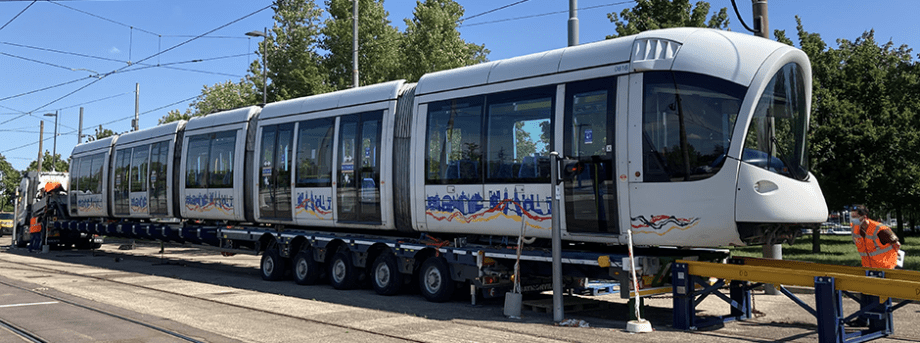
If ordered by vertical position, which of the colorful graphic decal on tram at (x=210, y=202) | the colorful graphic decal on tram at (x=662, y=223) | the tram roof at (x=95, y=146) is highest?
the tram roof at (x=95, y=146)

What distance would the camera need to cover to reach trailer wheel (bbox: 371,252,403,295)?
548 inches

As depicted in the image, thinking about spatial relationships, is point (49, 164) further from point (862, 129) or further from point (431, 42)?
point (862, 129)

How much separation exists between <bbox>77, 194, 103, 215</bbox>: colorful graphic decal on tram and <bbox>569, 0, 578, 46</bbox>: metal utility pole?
55.8ft

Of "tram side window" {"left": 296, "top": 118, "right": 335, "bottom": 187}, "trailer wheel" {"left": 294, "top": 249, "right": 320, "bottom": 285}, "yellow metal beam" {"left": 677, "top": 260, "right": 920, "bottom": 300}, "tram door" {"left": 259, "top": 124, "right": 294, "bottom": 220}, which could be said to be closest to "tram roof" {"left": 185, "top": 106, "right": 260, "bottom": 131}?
"tram door" {"left": 259, "top": 124, "right": 294, "bottom": 220}

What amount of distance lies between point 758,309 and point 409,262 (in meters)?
5.70

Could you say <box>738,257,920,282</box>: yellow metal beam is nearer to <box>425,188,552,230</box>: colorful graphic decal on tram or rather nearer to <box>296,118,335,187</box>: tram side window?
<box>425,188,552,230</box>: colorful graphic decal on tram

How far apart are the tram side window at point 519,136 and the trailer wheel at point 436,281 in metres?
1.94

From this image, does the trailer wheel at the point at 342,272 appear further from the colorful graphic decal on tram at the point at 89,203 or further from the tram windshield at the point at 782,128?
the colorful graphic decal on tram at the point at 89,203

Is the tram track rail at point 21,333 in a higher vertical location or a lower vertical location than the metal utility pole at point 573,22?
lower

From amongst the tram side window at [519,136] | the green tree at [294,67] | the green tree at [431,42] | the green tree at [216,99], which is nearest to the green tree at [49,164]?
the green tree at [216,99]

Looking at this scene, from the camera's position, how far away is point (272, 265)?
17031 mm

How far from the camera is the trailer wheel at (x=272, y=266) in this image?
16.9 meters

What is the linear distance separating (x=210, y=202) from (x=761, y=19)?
12.6m

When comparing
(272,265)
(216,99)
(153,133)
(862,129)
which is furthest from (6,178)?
(862,129)
